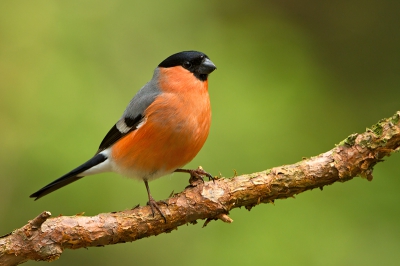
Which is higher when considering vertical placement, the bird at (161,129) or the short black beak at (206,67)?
the short black beak at (206,67)

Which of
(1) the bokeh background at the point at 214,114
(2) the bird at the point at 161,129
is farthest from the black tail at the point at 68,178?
(1) the bokeh background at the point at 214,114

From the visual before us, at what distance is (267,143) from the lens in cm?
405

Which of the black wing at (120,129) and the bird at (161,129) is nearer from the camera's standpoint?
the bird at (161,129)

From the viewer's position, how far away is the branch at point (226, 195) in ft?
8.67

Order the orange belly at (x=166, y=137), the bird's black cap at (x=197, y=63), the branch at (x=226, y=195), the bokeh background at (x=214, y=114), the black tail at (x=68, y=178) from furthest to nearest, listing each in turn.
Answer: the bokeh background at (x=214, y=114) → the bird's black cap at (x=197, y=63) → the black tail at (x=68, y=178) → the orange belly at (x=166, y=137) → the branch at (x=226, y=195)

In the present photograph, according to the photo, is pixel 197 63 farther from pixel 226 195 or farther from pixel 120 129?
pixel 226 195

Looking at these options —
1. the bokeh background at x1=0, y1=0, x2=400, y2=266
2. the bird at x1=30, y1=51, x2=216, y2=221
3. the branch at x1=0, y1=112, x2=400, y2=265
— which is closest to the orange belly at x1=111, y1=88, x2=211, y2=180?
the bird at x1=30, y1=51, x2=216, y2=221

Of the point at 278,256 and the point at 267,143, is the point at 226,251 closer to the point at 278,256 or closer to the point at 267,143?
the point at 278,256

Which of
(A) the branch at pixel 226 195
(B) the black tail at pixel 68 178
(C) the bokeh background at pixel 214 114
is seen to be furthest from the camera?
(C) the bokeh background at pixel 214 114

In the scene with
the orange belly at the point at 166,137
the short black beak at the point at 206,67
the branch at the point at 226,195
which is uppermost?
the short black beak at the point at 206,67

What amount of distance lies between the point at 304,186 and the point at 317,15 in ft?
9.82

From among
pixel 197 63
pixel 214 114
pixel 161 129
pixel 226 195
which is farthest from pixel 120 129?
pixel 226 195

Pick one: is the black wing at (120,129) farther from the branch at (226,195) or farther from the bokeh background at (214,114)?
the branch at (226,195)

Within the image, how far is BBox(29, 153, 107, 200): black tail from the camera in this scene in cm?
343
